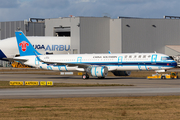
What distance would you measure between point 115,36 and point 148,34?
9.71m

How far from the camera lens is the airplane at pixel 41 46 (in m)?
92.8

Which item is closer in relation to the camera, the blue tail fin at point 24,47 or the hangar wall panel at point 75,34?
the blue tail fin at point 24,47

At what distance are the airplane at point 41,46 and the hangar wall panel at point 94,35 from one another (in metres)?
6.23

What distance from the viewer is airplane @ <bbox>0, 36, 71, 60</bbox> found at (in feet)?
304

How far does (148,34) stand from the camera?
307 feet

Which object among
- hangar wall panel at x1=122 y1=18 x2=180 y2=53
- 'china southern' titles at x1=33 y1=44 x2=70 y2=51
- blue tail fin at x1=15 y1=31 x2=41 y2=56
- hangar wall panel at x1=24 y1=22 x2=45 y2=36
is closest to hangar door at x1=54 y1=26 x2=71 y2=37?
'china southern' titles at x1=33 y1=44 x2=70 y2=51

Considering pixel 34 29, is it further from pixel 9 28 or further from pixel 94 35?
pixel 94 35

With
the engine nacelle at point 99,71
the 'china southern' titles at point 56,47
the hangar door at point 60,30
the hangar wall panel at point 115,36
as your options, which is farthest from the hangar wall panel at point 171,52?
the engine nacelle at point 99,71

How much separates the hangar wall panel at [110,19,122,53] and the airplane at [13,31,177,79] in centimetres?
3516

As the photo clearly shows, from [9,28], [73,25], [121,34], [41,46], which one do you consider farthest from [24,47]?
[9,28]

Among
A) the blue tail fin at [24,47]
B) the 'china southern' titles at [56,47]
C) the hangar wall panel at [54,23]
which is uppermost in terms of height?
the hangar wall panel at [54,23]

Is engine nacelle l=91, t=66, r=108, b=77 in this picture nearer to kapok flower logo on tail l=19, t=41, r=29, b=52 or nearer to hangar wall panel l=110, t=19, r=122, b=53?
kapok flower logo on tail l=19, t=41, r=29, b=52

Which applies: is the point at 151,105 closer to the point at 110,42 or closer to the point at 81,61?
the point at 81,61

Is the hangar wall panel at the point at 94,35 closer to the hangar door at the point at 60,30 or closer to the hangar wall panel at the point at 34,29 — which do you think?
→ the hangar door at the point at 60,30
